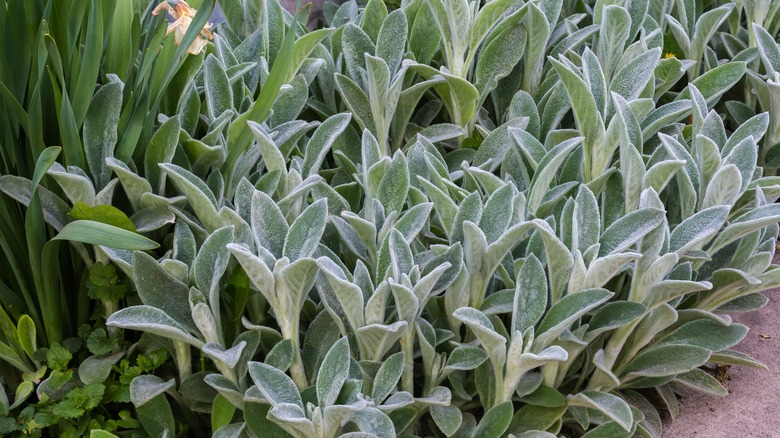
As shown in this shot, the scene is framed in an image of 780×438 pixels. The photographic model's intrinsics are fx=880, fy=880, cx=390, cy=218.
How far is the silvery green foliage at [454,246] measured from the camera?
1.50 metres

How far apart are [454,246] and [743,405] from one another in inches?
33.2

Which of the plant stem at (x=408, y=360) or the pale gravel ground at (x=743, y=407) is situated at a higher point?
the plant stem at (x=408, y=360)

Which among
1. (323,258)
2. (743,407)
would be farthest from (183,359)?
(743,407)

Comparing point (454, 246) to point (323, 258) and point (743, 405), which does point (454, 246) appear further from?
point (743, 405)

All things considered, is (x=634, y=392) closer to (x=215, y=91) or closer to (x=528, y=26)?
(x=528, y=26)

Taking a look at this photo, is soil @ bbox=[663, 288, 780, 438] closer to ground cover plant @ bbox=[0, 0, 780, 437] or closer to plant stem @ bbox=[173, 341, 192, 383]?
ground cover plant @ bbox=[0, 0, 780, 437]

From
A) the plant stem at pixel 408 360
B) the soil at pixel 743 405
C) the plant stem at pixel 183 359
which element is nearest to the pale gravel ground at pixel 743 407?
the soil at pixel 743 405

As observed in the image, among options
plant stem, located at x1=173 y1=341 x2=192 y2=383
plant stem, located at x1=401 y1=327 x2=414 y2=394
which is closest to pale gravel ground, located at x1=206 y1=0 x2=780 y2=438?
plant stem, located at x1=401 y1=327 x2=414 y2=394

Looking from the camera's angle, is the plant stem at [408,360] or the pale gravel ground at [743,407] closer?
the plant stem at [408,360]

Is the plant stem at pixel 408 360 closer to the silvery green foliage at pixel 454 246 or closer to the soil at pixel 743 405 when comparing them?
the silvery green foliage at pixel 454 246

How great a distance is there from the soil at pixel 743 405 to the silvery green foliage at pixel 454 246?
0.26 feet

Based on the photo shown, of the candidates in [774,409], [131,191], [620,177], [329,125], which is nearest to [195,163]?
[131,191]

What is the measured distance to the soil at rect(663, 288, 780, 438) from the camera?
1872 millimetres

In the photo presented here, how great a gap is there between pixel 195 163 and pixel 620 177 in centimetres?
89
